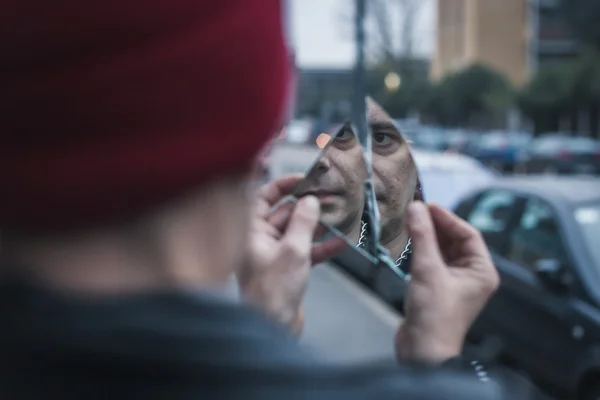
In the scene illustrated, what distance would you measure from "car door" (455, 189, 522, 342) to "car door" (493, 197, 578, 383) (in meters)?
0.03

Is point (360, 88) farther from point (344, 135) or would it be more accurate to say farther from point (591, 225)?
point (591, 225)

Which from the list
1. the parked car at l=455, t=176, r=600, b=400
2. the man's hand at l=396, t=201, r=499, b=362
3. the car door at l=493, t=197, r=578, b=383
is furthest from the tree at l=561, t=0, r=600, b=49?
the man's hand at l=396, t=201, r=499, b=362

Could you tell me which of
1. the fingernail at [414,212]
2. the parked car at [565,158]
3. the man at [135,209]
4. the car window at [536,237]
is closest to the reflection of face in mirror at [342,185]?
the fingernail at [414,212]

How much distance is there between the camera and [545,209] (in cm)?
594

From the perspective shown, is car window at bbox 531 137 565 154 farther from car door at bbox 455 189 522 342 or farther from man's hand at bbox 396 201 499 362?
man's hand at bbox 396 201 499 362

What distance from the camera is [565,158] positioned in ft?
97.6

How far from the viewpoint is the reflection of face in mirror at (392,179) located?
1.30 m

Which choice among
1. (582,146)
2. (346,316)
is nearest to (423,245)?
(346,316)

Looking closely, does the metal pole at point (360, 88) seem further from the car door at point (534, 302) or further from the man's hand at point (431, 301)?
the car door at point (534, 302)

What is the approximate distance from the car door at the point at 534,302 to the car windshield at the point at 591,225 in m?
0.14

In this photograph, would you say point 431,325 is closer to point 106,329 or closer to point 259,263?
point 259,263

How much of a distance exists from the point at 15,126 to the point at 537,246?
5399 mm

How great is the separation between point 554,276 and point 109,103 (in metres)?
4.95

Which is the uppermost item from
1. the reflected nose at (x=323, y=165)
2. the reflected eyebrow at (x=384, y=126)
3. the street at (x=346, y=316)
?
the reflected eyebrow at (x=384, y=126)
